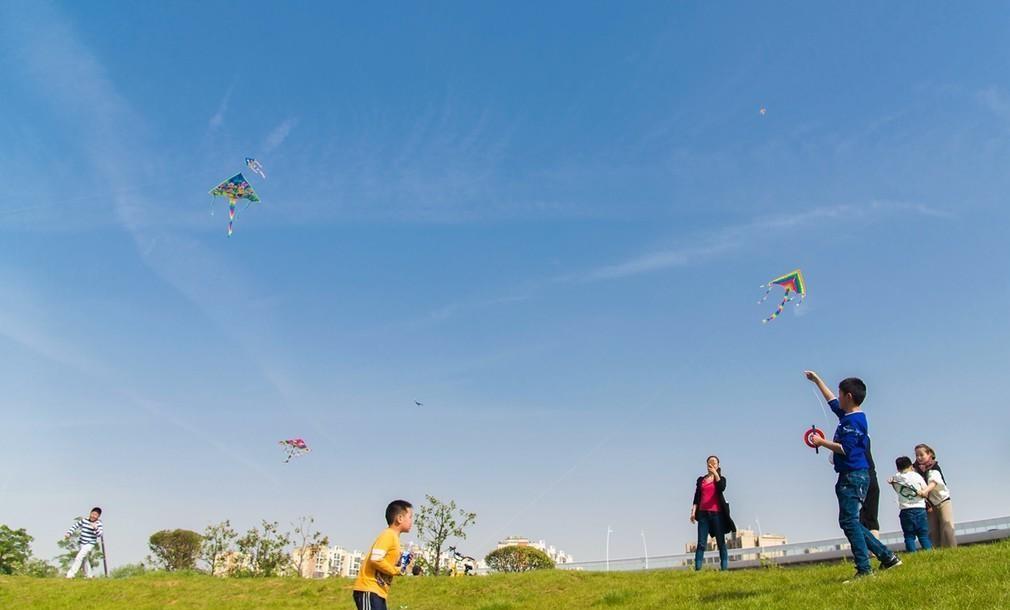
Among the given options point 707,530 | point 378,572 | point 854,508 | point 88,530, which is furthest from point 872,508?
point 88,530

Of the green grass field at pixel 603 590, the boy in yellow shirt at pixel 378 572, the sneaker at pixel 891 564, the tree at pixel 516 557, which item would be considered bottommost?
the tree at pixel 516 557

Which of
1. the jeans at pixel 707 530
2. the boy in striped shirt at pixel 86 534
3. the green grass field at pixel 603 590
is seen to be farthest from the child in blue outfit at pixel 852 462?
the boy in striped shirt at pixel 86 534

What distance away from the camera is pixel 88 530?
22.8 m

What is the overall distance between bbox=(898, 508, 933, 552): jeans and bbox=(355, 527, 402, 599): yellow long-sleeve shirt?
10.9m

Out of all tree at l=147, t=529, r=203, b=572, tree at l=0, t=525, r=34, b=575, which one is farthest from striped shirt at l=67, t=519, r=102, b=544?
tree at l=147, t=529, r=203, b=572

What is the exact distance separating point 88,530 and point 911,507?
23922 mm

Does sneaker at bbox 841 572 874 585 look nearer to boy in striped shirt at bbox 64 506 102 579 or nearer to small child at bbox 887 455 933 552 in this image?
small child at bbox 887 455 933 552

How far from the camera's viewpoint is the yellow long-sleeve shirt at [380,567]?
8477 mm

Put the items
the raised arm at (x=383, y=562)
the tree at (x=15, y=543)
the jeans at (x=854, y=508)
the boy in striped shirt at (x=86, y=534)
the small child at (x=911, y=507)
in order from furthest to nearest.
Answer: the tree at (x=15, y=543) < the boy in striped shirt at (x=86, y=534) < the small child at (x=911, y=507) < the jeans at (x=854, y=508) < the raised arm at (x=383, y=562)

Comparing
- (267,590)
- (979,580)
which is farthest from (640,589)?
(267,590)

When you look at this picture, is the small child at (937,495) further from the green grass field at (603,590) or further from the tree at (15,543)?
the tree at (15,543)

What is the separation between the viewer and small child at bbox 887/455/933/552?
13.8 m

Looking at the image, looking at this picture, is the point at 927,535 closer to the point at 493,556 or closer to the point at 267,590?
the point at 267,590

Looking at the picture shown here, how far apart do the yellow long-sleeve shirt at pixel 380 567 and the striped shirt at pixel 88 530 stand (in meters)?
18.7
